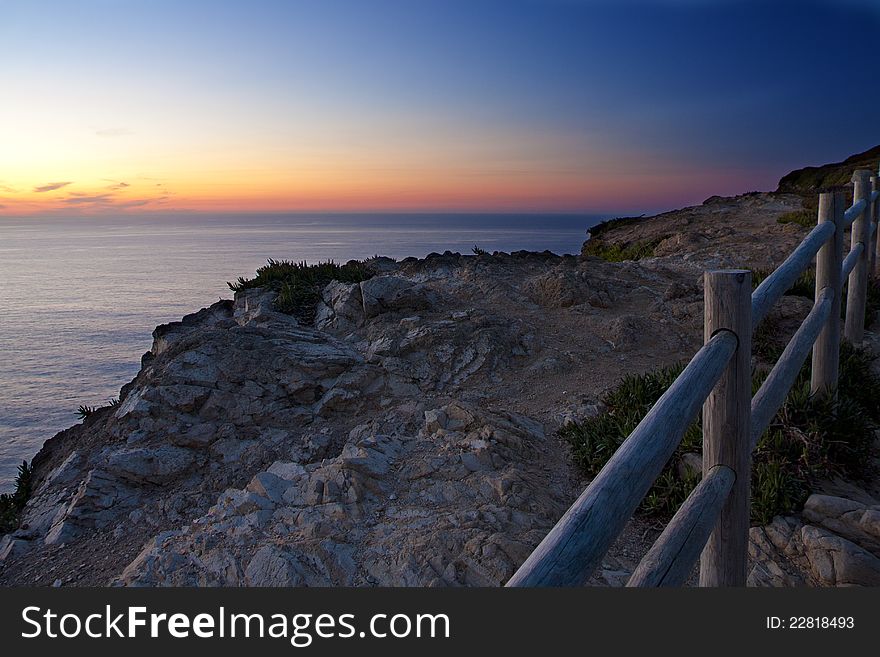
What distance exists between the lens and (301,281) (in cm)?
1055

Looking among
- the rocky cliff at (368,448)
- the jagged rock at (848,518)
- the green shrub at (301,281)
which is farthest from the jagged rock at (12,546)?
the jagged rock at (848,518)

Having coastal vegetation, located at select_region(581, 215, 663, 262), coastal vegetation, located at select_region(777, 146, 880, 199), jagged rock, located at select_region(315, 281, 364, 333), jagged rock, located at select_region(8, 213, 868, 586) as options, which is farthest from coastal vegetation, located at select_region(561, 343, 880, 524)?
coastal vegetation, located at select_region(777, 146, 880, 199)

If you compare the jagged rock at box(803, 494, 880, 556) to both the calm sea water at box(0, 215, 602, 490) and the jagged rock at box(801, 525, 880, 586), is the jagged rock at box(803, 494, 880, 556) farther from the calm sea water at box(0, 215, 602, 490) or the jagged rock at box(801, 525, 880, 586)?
the calm sea water at box(0, 215, 602, 490)

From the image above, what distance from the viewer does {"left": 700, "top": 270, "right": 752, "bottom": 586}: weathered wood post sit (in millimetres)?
2680

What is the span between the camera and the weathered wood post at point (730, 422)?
2.68m

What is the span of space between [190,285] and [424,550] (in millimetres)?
27343

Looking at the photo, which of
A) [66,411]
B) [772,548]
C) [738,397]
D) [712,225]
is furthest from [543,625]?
[712,225]

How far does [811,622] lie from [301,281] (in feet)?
30.1

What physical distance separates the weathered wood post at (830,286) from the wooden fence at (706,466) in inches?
41.2

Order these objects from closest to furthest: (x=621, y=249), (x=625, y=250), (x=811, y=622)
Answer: (x=811, y=622), (x=625, y=250), (x=621, y=249)

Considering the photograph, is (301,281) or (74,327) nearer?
(301,281)

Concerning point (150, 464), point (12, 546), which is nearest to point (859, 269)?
point (150, 464)

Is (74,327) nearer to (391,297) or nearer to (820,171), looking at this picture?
(391,297)

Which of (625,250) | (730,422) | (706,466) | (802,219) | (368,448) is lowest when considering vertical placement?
(368,448)
